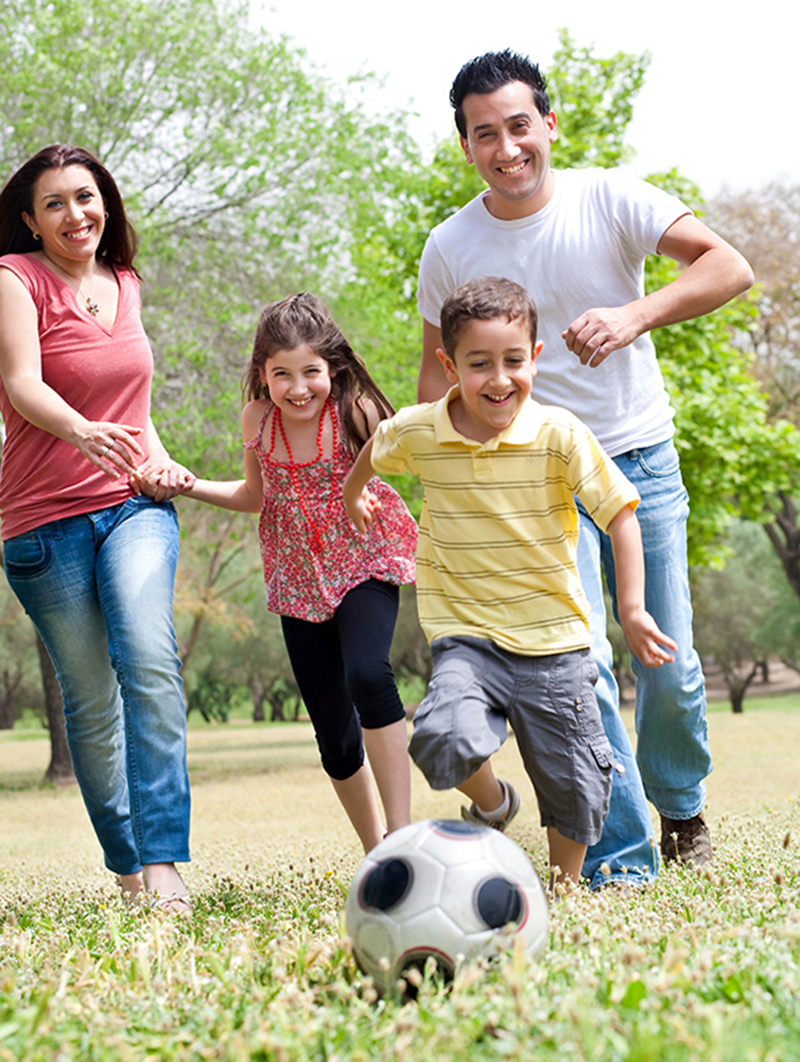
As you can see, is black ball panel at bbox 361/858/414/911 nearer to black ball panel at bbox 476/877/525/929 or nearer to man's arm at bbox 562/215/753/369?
black ball panel at bbox 476/877/525/929

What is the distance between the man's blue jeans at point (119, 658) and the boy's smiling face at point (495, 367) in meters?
1.50

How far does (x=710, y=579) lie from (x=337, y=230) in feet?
80.5

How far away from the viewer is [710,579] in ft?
125

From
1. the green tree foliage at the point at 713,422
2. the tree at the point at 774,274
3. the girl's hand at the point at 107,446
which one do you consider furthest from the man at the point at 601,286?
the tree at the point at 774,274

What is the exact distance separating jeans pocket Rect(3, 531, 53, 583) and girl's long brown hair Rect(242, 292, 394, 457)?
119 centimetres

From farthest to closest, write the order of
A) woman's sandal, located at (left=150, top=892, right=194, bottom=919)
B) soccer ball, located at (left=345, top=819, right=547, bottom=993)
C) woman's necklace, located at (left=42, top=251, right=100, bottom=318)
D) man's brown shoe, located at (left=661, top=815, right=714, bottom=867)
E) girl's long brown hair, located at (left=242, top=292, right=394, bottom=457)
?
man's brown shoe, located at (left=661, top=815, right=714, bottom=867), girl's long brown hair, located at (left=242, top=292, right=394, bottom=457), woman's necklace, located at (left=42, top=251, right=100, bottom=318), woman's sandal, located at (left=150, top=892, right=194, bottom=919), soccer ball, located at (left=345, top=819, right=547, bottom=993)

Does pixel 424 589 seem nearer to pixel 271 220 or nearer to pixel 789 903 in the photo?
pixel 789 903

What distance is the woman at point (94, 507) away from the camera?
4223 millimetres

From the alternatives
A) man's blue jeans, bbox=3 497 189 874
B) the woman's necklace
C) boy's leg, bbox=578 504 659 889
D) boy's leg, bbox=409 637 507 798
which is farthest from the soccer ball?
the woman's necklace

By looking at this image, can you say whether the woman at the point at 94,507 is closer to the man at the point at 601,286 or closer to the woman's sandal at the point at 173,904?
the woman's sandal at the point at 173,904

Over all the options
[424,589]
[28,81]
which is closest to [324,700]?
[424,589]

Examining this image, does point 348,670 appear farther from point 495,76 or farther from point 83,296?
point 495,76

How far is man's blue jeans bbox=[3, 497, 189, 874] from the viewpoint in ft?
13.9

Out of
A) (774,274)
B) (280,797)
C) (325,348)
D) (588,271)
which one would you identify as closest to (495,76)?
(588,271)
